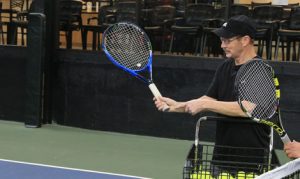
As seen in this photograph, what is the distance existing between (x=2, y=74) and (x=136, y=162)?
A: 10.7 feet

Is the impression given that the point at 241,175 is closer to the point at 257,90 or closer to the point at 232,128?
the point at 257,90

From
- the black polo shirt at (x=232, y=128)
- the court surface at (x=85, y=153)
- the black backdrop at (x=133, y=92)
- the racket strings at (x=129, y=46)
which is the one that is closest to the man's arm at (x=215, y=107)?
the black polo shirt at (x=232, y=128)

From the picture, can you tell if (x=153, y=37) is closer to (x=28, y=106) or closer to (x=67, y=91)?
(x=67, y=91)

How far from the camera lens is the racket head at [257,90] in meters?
3.29

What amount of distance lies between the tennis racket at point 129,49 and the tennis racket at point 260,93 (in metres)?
0.86

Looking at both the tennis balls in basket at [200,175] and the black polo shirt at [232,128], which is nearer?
the tennis balls in basket at [200,175]

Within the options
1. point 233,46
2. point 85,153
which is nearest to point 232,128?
point 233,46

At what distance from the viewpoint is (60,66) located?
29.3 feet

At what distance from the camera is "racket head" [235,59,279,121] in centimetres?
329

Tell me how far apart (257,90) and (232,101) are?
561 millimetres

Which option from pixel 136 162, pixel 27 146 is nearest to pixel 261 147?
pixel 136 162

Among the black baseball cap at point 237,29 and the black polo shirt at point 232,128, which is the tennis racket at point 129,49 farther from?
the black baseball cap at point 237,29

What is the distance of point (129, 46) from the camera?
4.45m

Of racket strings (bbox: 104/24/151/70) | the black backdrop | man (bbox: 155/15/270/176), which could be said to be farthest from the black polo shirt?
the black backdrop
